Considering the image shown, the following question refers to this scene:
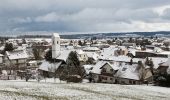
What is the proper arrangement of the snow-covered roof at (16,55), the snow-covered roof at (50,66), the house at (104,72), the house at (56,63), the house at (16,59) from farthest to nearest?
the snow-covered roof at (16,55)
the house at (16,59)
the snow-covered roof at (50,66)
the house at (56,63)
the house at (104,72)

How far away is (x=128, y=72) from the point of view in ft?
232

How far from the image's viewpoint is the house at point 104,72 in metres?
74.6

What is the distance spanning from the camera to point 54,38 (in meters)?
101

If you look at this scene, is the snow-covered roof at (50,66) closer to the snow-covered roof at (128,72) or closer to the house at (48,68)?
the house at (48,68)

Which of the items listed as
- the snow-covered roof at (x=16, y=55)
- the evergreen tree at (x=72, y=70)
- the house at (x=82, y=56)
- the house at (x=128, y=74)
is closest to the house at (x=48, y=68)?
the evergreen tree at (x=72, y=70)

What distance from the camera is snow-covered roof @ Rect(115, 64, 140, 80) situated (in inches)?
2714

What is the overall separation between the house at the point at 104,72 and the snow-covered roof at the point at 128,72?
2.00 metres

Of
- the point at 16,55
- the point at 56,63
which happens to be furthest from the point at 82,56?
the point at 16,55

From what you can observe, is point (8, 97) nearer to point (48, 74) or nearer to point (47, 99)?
point (47, 99)

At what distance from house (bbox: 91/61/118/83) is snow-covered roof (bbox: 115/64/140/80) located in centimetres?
200

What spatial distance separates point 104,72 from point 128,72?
7900 millimetres

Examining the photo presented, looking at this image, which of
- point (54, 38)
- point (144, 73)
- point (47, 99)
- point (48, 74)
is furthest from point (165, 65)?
point (47, 99)

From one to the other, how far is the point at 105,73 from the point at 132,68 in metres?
8.23

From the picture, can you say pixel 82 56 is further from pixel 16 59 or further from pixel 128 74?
pixel 128 74
